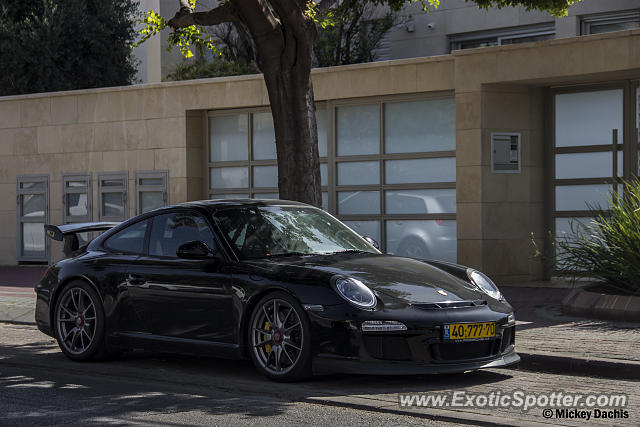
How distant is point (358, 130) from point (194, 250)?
9804 millimetres

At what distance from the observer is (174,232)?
8711 mm

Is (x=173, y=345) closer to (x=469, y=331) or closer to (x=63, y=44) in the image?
(x=469, y=331)

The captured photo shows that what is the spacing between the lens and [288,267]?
25.3ft

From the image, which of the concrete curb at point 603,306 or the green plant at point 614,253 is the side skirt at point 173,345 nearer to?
the concrete curb at point 603,306

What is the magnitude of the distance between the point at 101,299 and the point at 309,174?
3612 millimetres

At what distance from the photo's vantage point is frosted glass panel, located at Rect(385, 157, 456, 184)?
16.7 metres

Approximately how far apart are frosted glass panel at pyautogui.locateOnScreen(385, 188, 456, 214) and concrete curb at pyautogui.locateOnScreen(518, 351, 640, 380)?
27.2 ft

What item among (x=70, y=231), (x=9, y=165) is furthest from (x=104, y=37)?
(x=70, y=231)

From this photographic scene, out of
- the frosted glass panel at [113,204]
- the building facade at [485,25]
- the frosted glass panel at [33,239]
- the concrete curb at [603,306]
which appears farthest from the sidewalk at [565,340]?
the building facade at [485,25]

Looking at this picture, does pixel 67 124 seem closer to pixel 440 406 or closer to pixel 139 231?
pixel 139 231

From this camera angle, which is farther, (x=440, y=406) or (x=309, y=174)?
(x=309, y=174)

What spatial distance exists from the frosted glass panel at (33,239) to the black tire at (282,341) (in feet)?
46.7

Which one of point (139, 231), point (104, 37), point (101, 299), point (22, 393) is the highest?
point (104, 37)

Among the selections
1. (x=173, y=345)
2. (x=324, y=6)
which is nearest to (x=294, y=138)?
(x=324, y=6)
